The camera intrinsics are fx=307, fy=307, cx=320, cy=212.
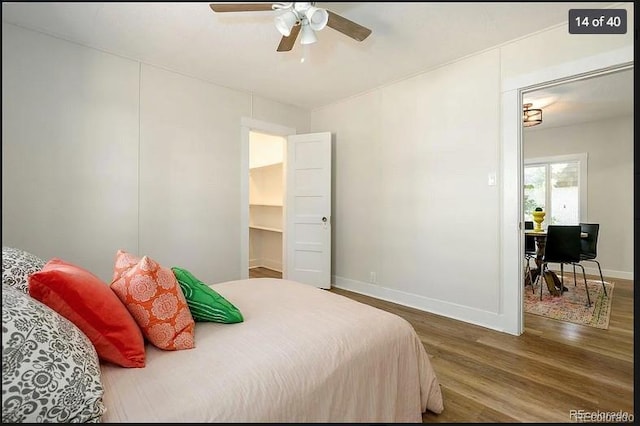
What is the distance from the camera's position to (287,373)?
1.03 m

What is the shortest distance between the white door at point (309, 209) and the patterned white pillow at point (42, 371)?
320 centimetres

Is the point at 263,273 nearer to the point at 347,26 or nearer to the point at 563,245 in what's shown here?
the point at 347,26

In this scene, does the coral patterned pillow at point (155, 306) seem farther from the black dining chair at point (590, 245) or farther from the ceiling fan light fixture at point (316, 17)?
the black dining chair at point (590, 245)

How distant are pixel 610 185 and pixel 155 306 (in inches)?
250

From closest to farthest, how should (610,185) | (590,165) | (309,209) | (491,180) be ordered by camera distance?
(491,180), (309,209), (610,185), (590,165)

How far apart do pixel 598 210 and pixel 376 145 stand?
404 centimetres

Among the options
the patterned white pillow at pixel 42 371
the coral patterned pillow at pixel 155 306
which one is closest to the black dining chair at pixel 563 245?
the coral patterned pillow at pixel 155 306

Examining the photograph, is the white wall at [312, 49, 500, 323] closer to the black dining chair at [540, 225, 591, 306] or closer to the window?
the black dining chair at [540, 225, 591, 306]

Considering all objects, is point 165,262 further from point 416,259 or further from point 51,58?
point 416,259

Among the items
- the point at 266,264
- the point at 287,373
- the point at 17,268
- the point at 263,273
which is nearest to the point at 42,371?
the point at 287,373

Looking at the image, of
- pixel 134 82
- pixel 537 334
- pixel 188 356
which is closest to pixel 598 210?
pixel 537 334

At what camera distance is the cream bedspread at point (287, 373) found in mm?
889

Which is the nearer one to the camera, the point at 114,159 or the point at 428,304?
the point at 114,159

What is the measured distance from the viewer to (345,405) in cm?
112
